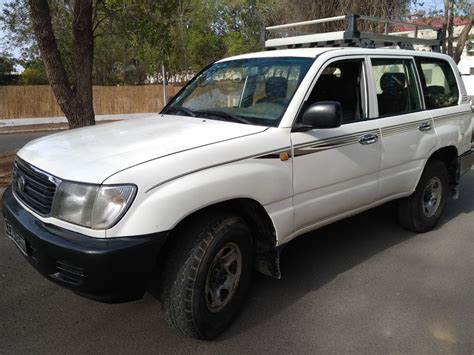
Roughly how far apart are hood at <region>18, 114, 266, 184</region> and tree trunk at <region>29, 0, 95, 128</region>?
4.73 metres

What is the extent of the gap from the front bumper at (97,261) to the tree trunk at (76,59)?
19.3 ft

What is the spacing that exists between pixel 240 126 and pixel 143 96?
80.5 ft

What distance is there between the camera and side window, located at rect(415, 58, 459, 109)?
4.86 m

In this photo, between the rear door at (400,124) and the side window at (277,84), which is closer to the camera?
the side window at (277,84)

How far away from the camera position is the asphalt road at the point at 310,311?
307 cm

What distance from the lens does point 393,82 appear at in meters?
4.52

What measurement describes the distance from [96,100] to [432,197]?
22.7 metres

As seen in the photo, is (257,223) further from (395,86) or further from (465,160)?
(465,160)

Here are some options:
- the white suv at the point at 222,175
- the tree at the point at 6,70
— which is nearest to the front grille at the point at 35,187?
the white suv at the point at 222,175

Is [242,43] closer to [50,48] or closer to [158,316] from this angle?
[50,48]

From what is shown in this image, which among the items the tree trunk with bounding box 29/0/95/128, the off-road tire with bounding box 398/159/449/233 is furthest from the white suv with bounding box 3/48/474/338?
the tree trunk with bounding box 29/0/95/128

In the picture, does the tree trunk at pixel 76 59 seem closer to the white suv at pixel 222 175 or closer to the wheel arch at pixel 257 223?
the white suv at pixel 222 175

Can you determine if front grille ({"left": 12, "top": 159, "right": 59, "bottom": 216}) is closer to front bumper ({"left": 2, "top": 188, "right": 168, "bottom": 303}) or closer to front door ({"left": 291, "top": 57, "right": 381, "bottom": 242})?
front bumper ({"left": 2, "top": 188, "right": 168, "bottom": 303})

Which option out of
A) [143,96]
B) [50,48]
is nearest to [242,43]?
[143,96]
